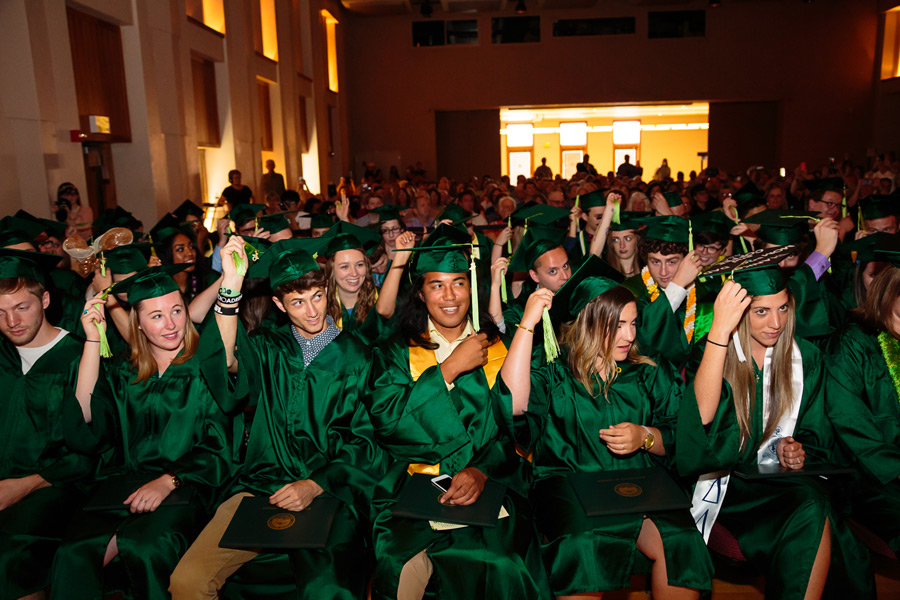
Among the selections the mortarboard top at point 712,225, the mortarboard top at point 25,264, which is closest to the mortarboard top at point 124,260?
the mortarboard top at point 25,264

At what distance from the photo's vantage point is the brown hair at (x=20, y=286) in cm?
296

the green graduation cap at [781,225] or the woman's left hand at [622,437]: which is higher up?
the green graduation cap at [781,225]

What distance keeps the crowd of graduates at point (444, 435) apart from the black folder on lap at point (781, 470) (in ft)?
0.05

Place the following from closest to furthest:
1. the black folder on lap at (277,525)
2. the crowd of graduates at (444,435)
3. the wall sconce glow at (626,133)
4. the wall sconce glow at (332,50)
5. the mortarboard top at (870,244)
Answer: the black folder on lap at (277,525)
the crowd of graduates at (444,435)
the mortarboard top at (870,244)
the wall sconce glow at (332,50)
the wall sconce glow at (626,133)

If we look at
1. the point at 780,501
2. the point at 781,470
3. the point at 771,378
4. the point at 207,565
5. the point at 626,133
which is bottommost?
the point at 207,565

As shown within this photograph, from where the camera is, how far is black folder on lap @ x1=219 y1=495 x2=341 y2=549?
88.7 inches

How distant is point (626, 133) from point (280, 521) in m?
24.9

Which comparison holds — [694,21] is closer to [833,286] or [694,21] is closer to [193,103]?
[193,103]

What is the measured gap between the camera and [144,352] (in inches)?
115

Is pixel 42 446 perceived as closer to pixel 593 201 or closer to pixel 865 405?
pixel 865 405

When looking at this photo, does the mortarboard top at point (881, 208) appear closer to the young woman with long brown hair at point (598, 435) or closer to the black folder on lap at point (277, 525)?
the young woman with long brown hair at point (598, 435)

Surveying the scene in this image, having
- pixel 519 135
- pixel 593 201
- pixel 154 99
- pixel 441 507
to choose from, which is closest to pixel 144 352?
pixel 441 507

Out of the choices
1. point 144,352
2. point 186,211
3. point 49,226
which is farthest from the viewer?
point 186,211

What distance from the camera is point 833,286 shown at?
455 cm
